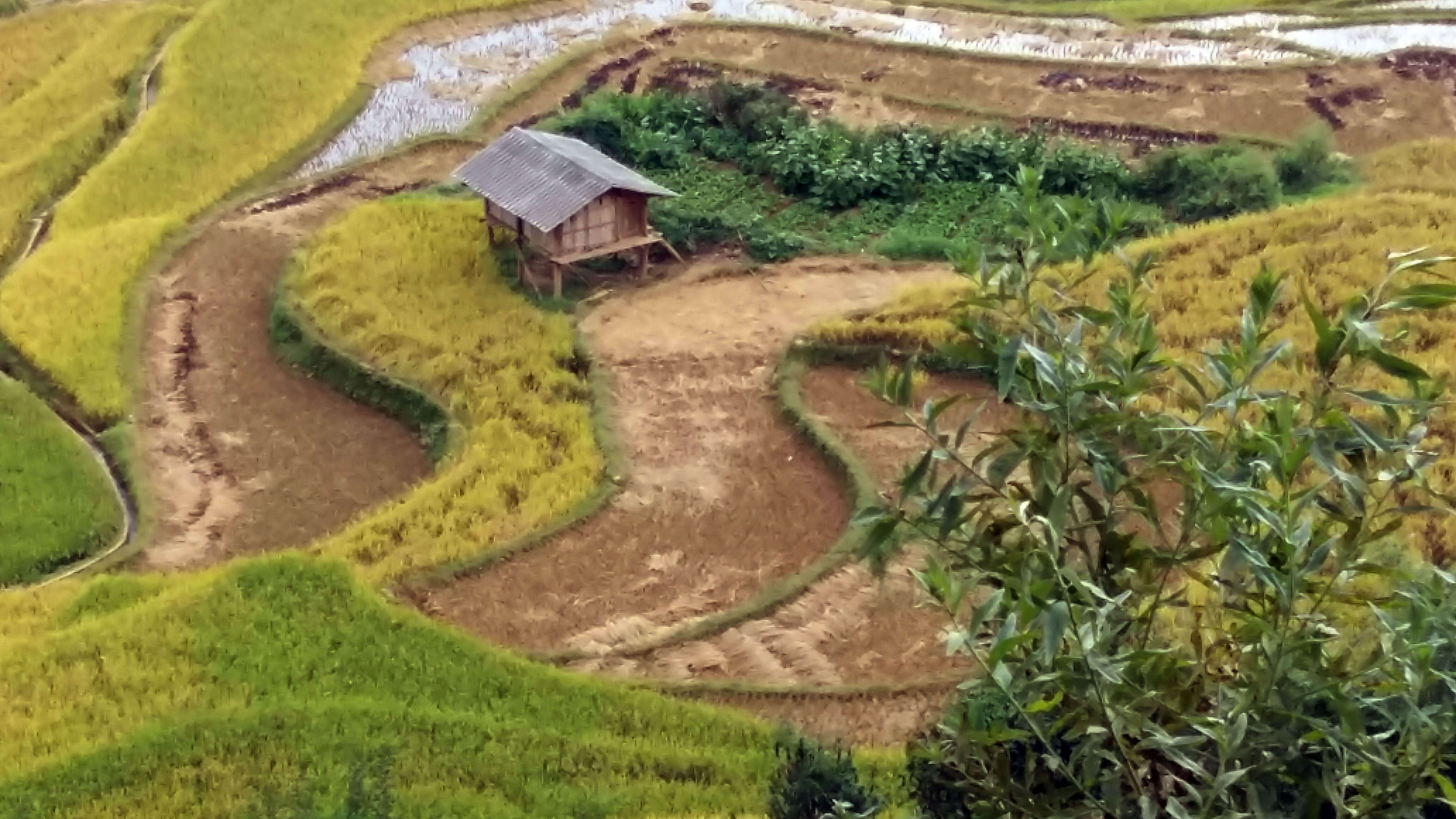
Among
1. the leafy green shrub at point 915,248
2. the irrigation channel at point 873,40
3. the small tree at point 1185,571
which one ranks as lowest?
the leafy green shrub at point 915,248

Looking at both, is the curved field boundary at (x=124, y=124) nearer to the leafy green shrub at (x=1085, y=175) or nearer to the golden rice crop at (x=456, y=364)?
the golden rice crop at (x=456, y=364)

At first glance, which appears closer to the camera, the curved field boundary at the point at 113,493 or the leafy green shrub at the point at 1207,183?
the curved field boundary at the point at 113,493

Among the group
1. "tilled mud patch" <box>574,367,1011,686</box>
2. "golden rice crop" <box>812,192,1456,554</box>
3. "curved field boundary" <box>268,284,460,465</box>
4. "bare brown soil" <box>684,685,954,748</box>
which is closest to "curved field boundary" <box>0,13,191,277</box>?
"curved field boundary" <box>268,284,460,465</box>

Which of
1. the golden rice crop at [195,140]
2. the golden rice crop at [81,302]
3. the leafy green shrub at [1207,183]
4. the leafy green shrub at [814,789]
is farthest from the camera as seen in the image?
the leafy green shrub at [1207,183]

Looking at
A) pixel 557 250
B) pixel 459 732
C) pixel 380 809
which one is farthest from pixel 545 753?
pixel 557 250

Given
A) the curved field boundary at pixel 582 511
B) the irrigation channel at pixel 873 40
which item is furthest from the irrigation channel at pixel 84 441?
the irrigation channel at pixel 873 40

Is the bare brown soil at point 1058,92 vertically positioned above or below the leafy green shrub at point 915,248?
above

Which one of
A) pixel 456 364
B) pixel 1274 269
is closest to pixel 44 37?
pixel 456 364
